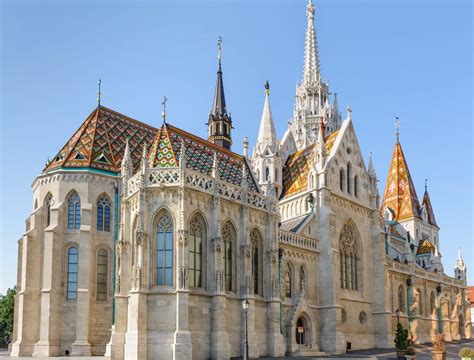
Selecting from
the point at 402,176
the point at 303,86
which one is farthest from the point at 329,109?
the point at 402,176

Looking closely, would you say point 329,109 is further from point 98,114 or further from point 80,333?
point 80,333

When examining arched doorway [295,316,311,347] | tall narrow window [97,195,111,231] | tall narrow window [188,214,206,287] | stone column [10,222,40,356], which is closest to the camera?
tall narrow window [188,214,206,287]

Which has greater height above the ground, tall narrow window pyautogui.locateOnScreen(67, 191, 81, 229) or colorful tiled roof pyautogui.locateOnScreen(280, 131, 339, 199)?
colorful tiled roof pyautogui.locateOnScreen(280, 131, 339, 199)

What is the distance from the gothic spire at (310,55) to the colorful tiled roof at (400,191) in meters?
15.8

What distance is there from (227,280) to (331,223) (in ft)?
35.6

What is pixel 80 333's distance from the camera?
106 feet

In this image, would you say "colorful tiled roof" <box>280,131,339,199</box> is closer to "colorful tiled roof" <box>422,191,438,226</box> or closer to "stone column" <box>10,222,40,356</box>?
"stone column" <box>10,222,40,356</box>

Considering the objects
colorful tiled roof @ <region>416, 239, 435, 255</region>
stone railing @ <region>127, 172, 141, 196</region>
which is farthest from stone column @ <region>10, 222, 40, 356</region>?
colorful tiled roof @ <region>416, 239, 435, 255</region>

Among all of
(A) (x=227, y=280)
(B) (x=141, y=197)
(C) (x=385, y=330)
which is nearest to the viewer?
(B) (x=141, y=197)

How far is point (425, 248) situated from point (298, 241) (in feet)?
105

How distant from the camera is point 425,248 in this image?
63969mm

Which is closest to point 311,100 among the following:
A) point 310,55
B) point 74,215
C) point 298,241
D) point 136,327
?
point 310,55

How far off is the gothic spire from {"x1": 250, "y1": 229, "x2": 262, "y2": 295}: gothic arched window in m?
48.6

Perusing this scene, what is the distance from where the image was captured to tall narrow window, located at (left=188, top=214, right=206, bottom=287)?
1129 inches
